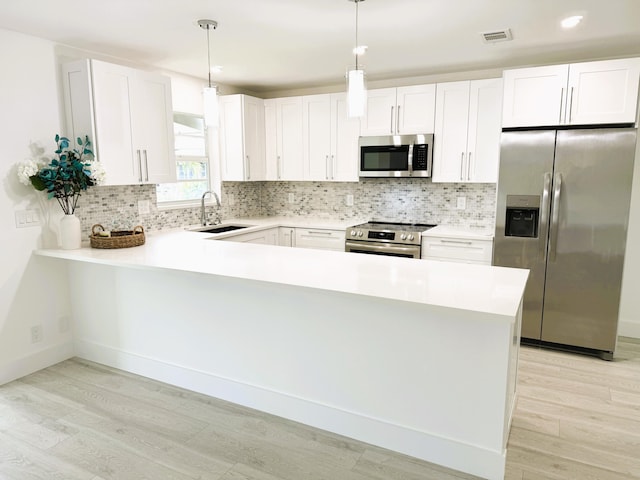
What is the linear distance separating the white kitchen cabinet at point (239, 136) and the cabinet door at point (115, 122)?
1.36 meters

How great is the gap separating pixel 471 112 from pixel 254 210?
2775 millimetres

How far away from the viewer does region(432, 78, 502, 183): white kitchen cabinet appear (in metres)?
3.91

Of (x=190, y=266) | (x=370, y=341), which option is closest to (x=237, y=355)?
(x=190, y=266)

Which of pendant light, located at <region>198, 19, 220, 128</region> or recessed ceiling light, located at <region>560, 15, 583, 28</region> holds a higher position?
recessed ceiling light, located at <region>560, 15, 583, 28</region>

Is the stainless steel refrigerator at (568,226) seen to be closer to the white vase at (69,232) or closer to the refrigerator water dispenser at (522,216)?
the refrigerator water dispenser at (522,216)

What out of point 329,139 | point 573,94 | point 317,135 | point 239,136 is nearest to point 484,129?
point 573,94

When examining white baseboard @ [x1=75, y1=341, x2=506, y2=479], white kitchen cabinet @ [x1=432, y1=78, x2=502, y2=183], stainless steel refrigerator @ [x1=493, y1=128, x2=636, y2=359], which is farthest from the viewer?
white kitchen cabinet @ [x1=432, y1=78, x2=502, y2=183]

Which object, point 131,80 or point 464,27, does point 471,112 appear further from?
point 131,80

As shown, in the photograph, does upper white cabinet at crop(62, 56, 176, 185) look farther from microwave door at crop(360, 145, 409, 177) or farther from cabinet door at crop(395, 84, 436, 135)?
cabinet door at crop(395, 84, 436, 135)

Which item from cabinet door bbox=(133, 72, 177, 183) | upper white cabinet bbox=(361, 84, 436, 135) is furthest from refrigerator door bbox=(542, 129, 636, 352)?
cabinet door bbox=(133, 72, 177, 183)

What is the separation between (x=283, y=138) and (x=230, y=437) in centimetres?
339

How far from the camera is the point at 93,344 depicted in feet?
11.1

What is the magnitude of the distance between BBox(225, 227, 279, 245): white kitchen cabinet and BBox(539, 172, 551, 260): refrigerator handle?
8.46 feet

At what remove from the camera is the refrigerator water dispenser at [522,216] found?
3.53 meters
